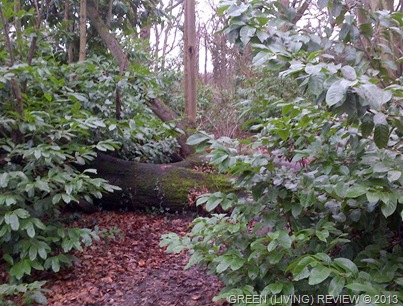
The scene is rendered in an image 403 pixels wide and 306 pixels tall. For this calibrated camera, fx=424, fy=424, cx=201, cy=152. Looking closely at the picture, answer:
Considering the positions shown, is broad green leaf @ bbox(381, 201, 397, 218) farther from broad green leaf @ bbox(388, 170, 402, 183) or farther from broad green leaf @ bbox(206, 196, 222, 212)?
broad green leaf @ bbox(206, 196, 222, 212)

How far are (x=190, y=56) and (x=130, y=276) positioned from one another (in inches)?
121

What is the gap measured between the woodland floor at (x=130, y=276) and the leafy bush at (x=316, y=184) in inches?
34.2

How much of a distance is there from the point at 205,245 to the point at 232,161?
655 mm

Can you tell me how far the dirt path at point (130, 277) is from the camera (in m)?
3.29

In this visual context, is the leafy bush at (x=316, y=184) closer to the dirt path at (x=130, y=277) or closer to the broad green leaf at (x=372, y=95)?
the broad green leaf at (x=372, y=95)

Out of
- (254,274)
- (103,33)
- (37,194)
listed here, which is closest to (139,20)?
(103,33)

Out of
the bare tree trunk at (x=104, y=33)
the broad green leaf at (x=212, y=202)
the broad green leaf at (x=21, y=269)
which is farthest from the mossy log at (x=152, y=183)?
the broad green leaf at (x=212, y=202)

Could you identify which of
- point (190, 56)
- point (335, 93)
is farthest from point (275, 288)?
point (190, 56)

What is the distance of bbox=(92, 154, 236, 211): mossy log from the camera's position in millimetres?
4887

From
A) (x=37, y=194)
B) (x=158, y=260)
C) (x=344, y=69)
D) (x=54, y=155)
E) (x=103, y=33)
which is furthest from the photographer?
(x=103, y=33)

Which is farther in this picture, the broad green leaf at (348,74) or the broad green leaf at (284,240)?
the broad green leaf at (284,240)

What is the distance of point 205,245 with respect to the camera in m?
2.65

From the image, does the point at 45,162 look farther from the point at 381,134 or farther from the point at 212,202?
the point at 381,134

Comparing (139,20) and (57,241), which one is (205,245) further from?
(139,20)
